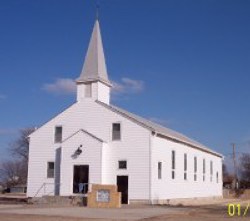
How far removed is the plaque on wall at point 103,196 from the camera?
33.9m

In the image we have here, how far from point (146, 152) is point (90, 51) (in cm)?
1157

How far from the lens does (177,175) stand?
44.0m

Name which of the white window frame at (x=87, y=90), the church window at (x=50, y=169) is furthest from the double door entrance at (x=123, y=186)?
the white window frame at (x=87, y=90)

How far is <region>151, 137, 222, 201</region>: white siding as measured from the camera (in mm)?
38625

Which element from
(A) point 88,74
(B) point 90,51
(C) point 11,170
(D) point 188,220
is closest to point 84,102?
(A) point 88,74

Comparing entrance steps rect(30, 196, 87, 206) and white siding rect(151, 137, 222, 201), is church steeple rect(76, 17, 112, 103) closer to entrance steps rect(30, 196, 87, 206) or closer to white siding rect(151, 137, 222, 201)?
white siding rect(151, 137, 222, 201)

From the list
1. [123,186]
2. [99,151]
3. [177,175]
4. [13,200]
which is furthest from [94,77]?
[13,200]

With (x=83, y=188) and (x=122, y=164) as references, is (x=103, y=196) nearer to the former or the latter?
(x=83, y=188)

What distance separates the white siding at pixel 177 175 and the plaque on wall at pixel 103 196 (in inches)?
184

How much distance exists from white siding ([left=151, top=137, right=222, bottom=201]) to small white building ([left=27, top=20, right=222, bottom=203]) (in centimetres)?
8

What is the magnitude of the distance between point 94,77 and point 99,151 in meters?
6.85

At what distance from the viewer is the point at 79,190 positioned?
38.4m

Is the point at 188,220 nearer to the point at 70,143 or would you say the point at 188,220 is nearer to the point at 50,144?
the point at 70,143

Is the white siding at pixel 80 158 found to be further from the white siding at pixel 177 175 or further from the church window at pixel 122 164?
the white siding at pixel 177 175
